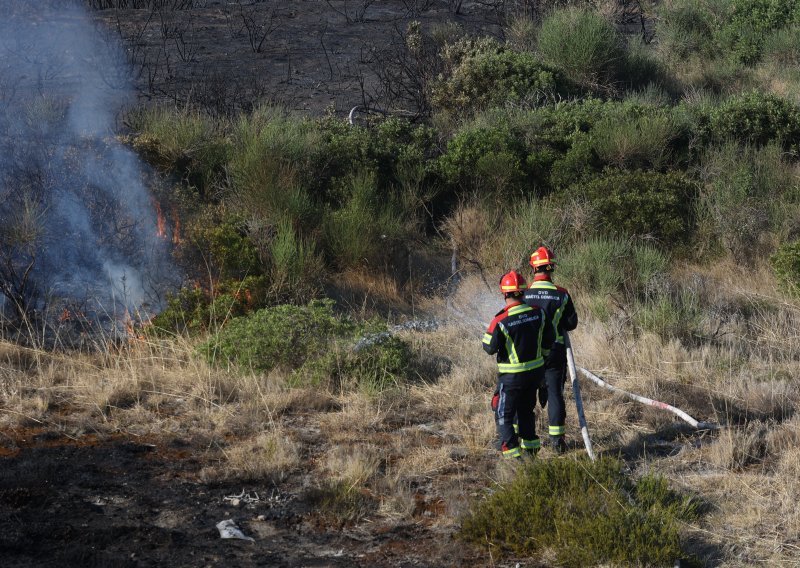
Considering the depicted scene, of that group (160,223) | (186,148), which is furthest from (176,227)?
(186,148)

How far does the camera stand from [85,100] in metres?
15.0

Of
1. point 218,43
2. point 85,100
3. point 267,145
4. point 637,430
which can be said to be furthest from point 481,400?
point 218,43

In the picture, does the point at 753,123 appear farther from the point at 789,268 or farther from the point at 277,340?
the point at 277,340

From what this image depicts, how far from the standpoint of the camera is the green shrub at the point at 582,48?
58.1 feet

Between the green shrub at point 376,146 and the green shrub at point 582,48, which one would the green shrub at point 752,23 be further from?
the green shrub at point 376,146

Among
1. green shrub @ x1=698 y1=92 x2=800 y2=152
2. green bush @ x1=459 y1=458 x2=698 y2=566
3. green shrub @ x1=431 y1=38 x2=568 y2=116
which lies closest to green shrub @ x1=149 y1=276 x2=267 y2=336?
green bush @ x1=459 y1=458 x2=698 y2=566

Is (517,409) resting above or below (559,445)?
above

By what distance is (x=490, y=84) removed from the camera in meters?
16.5

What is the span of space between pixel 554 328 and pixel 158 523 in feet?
10.2

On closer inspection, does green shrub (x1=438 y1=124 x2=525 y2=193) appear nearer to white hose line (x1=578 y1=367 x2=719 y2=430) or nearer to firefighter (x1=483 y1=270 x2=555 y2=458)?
white hose line (x1=578 y1=367 x2=719 y2=430)

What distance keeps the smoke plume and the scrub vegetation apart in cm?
49

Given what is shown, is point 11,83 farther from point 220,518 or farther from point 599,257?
point 220,518

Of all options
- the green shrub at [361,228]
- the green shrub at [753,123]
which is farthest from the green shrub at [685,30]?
the green shrub at [361,228]

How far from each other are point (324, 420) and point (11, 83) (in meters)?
8.95
